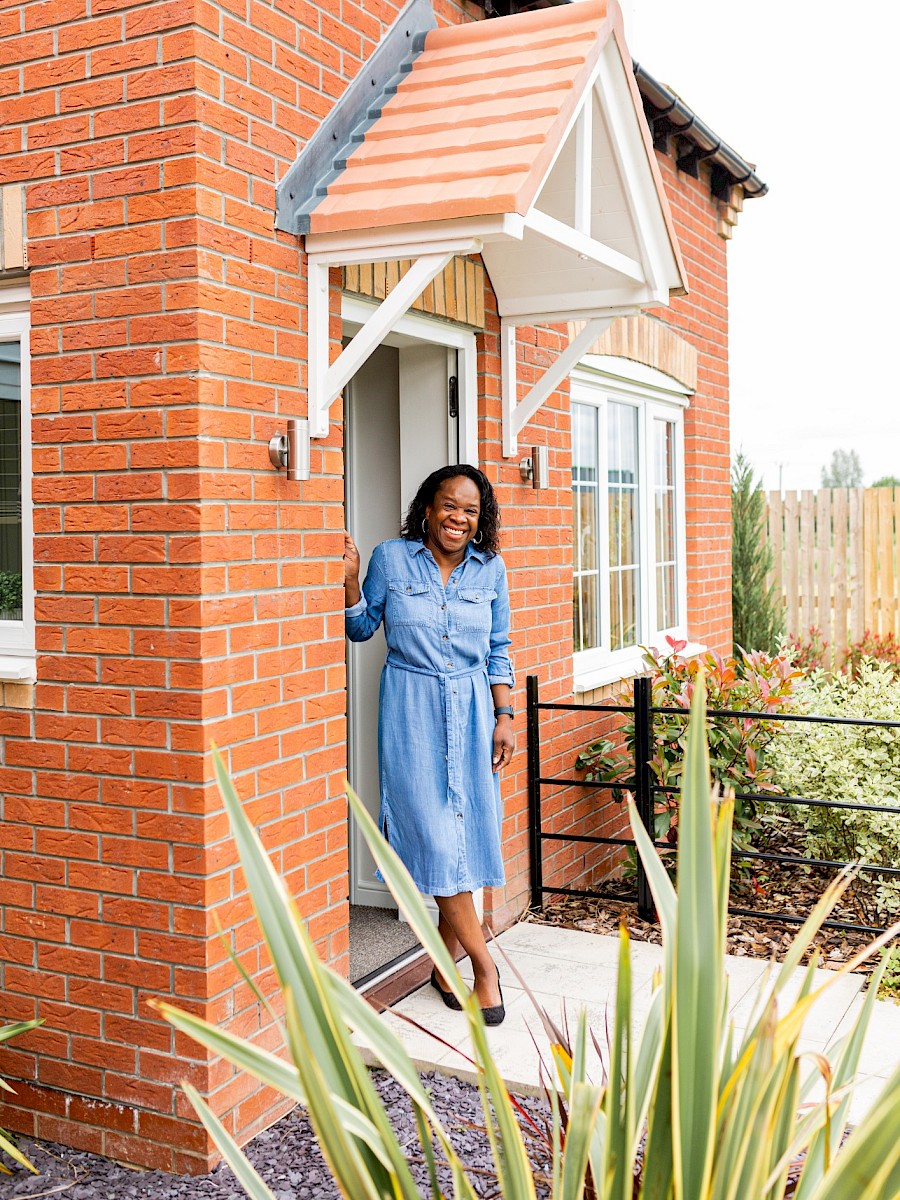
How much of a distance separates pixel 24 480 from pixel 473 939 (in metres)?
2.18

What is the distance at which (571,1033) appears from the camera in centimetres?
423

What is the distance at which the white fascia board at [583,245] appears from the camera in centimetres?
366

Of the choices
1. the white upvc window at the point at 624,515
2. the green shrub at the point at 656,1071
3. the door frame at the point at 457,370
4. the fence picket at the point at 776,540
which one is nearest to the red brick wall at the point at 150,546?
the door frame at the point at 457,370

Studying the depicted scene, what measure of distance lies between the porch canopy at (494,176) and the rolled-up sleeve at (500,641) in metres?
1.04

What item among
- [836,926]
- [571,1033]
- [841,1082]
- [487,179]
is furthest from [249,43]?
[836,926]

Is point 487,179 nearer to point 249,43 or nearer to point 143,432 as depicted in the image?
point 249,43

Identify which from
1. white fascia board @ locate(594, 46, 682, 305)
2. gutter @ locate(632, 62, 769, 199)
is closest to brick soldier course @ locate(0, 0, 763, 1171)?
white fascia board @ locate(594, 46, 682, 305)

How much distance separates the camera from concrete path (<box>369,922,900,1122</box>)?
3.81m

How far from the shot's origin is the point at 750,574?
10844 mm

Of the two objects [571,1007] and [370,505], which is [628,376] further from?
[571,1007]

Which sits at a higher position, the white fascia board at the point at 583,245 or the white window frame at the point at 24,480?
the white fascia board at the point at 583,245

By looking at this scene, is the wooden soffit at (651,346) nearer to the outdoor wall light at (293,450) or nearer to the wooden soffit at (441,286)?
the wooden soffit at (441,286)

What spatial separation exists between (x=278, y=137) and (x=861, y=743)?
4.20 m

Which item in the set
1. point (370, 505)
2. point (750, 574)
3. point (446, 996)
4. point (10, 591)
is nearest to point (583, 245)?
point (370, 505)
